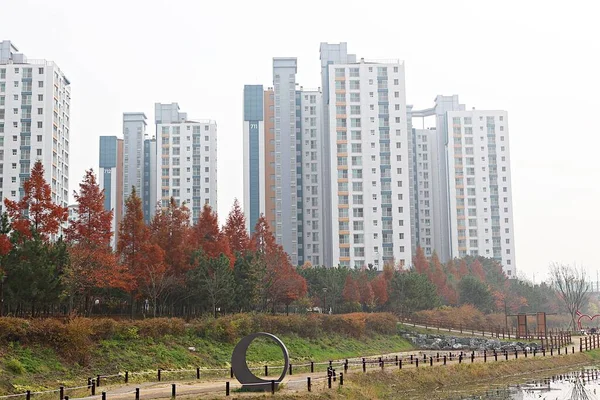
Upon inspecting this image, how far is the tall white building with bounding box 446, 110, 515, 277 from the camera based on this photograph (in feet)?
447

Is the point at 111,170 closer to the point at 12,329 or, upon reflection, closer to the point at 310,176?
the point at 310,176

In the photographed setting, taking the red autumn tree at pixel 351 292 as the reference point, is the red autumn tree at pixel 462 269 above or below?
above

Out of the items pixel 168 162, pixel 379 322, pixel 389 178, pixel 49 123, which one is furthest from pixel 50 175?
pixel 379 322

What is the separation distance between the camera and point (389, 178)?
4363 inches

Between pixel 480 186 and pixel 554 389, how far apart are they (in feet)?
347

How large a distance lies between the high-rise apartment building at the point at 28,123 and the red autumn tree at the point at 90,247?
58958 mm

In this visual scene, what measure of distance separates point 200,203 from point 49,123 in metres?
39.5

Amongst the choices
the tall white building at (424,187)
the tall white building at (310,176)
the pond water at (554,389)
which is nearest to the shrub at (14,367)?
the pond water at (554,389)

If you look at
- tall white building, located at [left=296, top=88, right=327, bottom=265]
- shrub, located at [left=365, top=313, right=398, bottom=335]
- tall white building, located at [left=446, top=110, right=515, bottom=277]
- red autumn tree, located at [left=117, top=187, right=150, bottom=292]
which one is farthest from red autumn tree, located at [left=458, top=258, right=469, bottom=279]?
red autumn tree, located at [left=117, top=187, right=150, bottom=292]

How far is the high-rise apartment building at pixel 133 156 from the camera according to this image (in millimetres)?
153250

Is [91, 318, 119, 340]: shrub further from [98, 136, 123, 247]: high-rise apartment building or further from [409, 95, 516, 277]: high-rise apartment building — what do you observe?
[98, 136, 123, 247]: high-rise apartment building

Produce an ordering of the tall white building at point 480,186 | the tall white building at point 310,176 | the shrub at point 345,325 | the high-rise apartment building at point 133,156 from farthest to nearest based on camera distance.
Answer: the high-rise apartment building at point 133,156 → the tall white building at point 480,186 → the tall white building at point 310,176 → the shrub at point 345,325

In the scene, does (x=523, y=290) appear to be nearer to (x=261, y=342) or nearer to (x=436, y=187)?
(x=436, y=187)

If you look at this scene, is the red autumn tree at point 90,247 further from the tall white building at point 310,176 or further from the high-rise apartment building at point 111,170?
the high-rise apartment building at point 111,170
